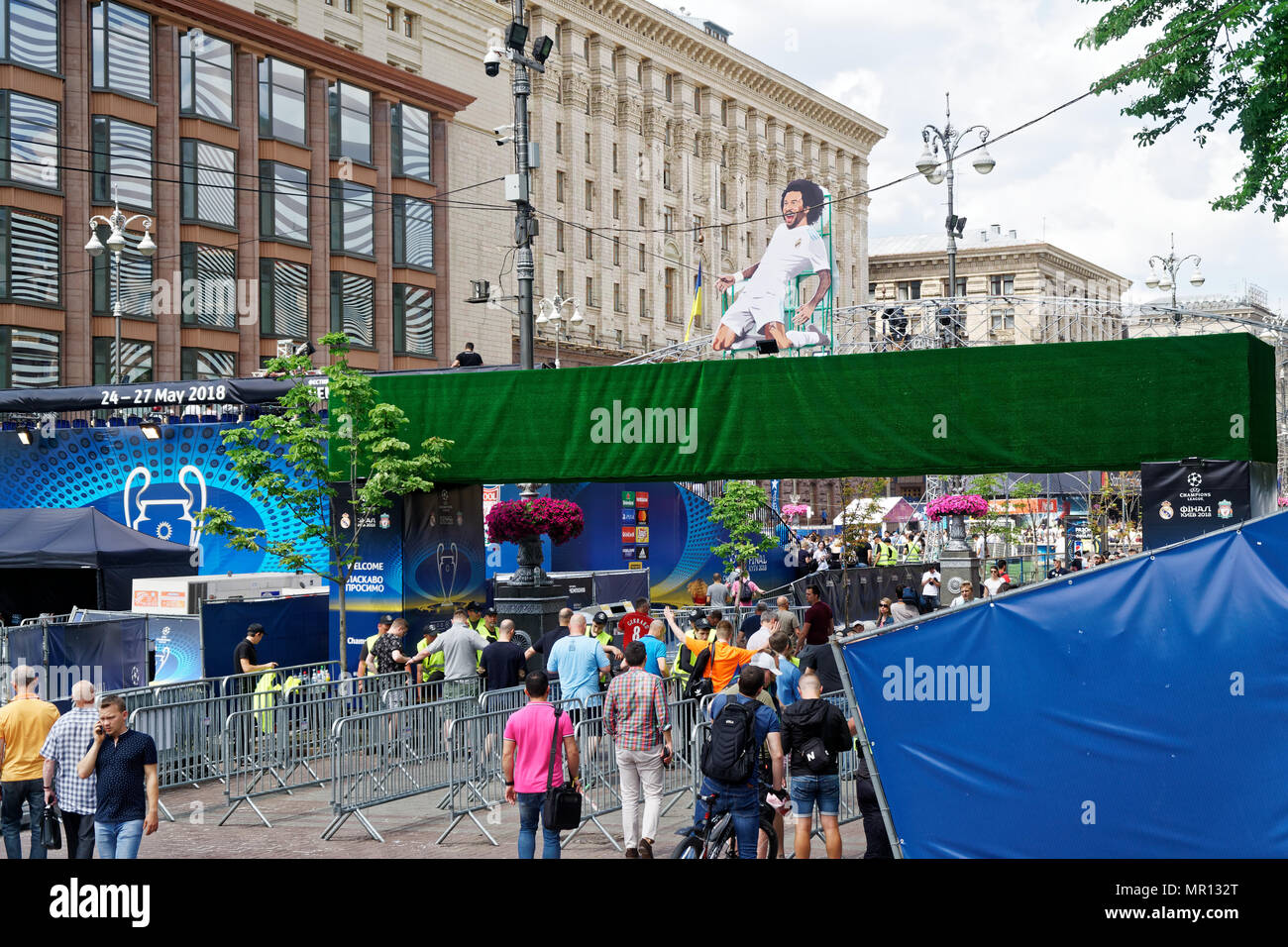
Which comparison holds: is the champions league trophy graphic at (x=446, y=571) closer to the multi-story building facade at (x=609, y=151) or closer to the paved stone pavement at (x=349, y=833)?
the paved stone pavement at (x=349, y=833)

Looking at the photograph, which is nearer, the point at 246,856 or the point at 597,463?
the point at 246,856

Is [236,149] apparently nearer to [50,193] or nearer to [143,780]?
[50,193]

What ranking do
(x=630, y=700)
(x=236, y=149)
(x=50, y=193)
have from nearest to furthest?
(x=630, y=700) < (x=50, y=193) < (x=236, y=149)

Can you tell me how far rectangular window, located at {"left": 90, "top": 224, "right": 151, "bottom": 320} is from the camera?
4516 centimetres

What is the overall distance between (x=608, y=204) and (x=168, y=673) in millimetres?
60314

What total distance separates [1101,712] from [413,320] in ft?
167

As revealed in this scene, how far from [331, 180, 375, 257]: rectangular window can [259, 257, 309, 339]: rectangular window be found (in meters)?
2.22

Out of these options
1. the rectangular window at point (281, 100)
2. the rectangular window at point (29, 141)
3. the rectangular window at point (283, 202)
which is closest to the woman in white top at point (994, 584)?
the rectangular window at point (29, 141)

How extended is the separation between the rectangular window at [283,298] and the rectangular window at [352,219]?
2.22 metres

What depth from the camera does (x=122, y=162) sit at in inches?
1772

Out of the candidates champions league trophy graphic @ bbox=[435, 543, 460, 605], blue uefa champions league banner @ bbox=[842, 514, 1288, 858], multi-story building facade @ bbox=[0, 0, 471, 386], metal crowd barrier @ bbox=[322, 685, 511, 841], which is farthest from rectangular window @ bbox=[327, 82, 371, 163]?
blue uefa champions league banner @ bbox=[842, 514, 1288, 858]
